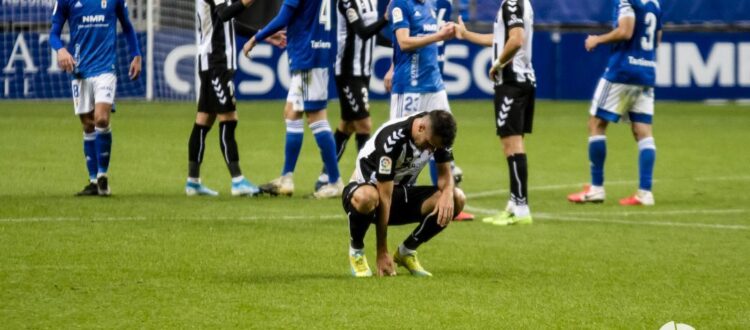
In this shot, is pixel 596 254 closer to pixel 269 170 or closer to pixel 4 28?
pixel 269 170

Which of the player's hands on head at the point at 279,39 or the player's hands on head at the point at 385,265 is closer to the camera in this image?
the player's hands on head at the point at 385,265

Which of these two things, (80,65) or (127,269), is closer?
(127,269)

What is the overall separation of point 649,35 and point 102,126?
477 cm

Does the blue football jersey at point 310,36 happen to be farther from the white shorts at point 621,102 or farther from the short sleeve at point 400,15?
the white shorts at point 621,102

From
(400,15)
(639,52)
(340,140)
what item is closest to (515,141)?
(400,15)

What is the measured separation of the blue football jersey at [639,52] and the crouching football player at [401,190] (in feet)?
15.7

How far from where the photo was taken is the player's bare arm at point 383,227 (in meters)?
8.05

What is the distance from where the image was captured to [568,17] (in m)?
24.9

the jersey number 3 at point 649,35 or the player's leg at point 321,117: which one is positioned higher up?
the jersey number 3 at point 649,35

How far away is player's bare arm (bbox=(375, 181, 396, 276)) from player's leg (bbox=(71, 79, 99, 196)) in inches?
193

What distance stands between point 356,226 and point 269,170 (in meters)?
7.26

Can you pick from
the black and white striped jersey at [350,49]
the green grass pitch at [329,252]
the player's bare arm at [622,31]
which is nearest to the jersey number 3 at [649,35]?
the player's bare arm at [622,31]

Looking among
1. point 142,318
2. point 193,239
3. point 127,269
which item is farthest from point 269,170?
point 142,318

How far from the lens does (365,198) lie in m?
8.02
